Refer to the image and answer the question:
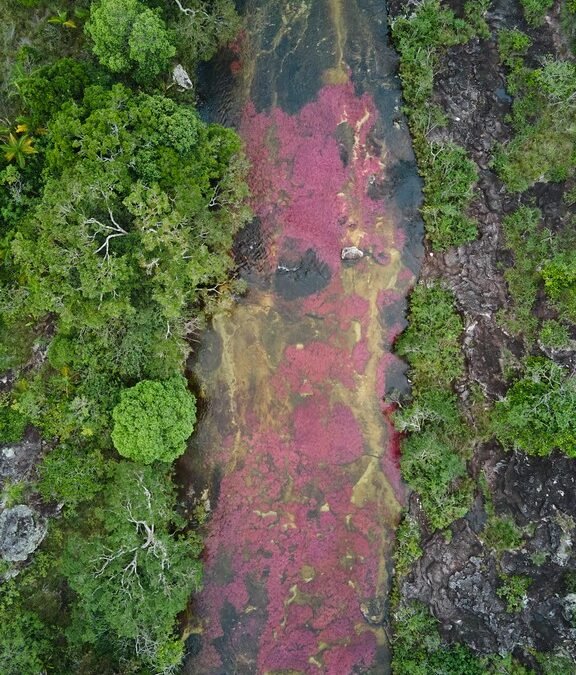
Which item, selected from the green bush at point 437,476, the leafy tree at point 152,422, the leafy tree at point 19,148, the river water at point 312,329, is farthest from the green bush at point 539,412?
the leafy tree at point 19,148

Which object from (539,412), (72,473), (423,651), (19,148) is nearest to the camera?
(19,148)

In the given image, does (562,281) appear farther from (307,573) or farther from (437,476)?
(307,573)

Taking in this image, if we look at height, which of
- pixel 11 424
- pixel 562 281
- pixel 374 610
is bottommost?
pixel 11 424

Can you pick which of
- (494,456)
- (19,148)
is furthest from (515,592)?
(19,148)

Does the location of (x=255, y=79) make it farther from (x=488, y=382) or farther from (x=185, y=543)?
(x=185, y=543)

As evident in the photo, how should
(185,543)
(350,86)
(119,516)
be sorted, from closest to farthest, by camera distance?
(119,516)
(185,543)
(350,86)

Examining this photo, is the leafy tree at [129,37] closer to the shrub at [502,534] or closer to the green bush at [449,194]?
the green bush at [449,194]

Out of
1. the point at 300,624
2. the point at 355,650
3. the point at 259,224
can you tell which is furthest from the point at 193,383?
the point at 355,650
